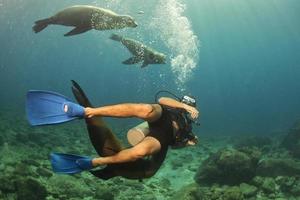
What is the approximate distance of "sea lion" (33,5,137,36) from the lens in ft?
26.8

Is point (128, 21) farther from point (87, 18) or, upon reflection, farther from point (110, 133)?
point (110, 133)

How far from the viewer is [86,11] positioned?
8141 millimetres

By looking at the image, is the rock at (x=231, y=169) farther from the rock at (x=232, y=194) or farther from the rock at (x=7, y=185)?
the rock at (x=7, y=185)

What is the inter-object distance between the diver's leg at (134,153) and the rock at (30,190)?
4966 millimetres

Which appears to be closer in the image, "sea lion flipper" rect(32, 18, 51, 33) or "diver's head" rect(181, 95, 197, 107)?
"diver's head" rect(181, 95, 197, 107)

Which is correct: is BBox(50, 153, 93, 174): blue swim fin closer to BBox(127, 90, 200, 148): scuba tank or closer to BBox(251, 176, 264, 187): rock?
BBox(127, 90, 200, 148): scuba tank

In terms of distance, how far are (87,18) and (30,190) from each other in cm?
451

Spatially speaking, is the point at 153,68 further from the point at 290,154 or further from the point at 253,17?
the point at 290,154

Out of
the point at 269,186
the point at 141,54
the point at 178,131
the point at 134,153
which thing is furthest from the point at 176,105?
the point at 269,186

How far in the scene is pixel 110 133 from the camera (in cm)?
547

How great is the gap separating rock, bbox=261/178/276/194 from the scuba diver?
24.7 feet

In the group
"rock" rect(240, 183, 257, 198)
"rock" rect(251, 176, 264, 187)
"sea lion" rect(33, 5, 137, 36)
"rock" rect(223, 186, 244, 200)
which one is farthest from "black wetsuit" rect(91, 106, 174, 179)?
"rock" rect(251, 176, 264, 187)

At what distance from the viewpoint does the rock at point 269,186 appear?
1198 cm

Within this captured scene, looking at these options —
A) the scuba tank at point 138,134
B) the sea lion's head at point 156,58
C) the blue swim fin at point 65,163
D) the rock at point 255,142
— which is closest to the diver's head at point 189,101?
the scuba tank at point 138,134
